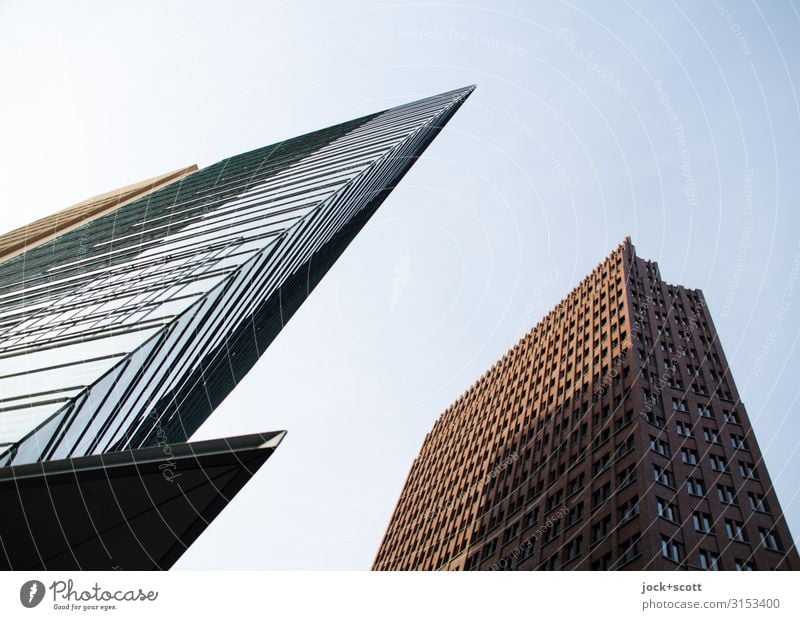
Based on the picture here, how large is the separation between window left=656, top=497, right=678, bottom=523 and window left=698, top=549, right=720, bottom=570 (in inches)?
99.2

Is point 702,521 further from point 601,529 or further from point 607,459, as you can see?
point 607,459

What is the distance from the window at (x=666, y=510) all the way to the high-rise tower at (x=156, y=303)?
28.3 m

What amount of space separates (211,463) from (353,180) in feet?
83.1

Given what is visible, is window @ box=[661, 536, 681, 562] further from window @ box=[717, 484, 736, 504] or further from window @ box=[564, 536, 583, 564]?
window @ box=[717, 484, 736, 504]

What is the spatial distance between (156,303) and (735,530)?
42784 mm

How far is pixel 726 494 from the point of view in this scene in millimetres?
47312

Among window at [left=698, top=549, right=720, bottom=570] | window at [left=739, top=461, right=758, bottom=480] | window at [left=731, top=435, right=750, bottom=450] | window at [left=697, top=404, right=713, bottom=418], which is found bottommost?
window at [left=698, top=549, right=720, bottom=570]

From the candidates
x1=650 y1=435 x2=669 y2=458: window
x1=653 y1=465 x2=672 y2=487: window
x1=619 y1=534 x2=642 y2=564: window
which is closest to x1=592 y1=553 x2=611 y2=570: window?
x1=619 y1=534 x2=642 y2=564: window

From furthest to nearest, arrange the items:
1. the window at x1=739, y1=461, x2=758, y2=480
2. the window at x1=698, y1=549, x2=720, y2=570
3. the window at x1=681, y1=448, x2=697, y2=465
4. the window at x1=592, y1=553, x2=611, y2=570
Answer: the window at x1=739, y1=461, x2=758, y2=480 < the window at x1=681, y1=448, x2=697, y2=465 < the window at x1=592, y1=553, x2=611, y2=570 < the window at x1=698, y1=549, x2=720, y2=570

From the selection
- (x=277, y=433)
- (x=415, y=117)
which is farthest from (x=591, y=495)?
(x=277, y=433)

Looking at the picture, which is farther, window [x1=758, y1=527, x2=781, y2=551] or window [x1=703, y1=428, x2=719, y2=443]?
window [x1=703, y1=428, x2=719, y2=443]

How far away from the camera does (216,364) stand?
100 feet

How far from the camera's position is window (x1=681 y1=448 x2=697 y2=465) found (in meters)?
48.4

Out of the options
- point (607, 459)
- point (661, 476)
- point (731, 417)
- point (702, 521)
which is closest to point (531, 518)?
point (607, 459)
